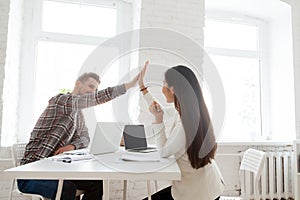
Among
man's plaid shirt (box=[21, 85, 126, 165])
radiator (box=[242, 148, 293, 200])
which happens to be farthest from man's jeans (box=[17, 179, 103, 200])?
radiator (box=[242, 148, 293, 200])

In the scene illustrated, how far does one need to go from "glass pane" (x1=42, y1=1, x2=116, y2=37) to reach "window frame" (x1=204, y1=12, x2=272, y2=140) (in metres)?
1.26

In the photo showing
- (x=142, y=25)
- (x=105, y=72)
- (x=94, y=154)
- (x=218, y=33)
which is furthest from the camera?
(x=218, y=33)

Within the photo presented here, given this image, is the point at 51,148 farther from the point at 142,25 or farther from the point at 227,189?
the point at 227,189

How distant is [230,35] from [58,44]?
7.03 ft

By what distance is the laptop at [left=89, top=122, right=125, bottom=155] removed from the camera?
159 centimetres

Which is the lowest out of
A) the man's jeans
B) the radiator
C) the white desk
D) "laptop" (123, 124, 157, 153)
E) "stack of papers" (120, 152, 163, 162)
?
the radiator

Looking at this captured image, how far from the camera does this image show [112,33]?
3.20 meters

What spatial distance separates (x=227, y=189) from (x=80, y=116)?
190 centimetres

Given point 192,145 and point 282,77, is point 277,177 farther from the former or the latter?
point 192,145

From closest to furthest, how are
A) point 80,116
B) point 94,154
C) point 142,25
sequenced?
point 94,154, point 80,116, point 142,25

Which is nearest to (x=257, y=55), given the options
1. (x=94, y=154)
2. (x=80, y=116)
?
(x=80, y=116)

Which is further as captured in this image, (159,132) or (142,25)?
(142,25)

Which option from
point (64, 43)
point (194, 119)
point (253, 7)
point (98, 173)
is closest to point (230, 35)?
point (253, 7)

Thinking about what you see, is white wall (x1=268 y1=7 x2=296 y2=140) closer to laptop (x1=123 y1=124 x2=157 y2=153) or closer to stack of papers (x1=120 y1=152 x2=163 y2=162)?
laptop (x1=123 y1=124 x2=157 y2=153)
